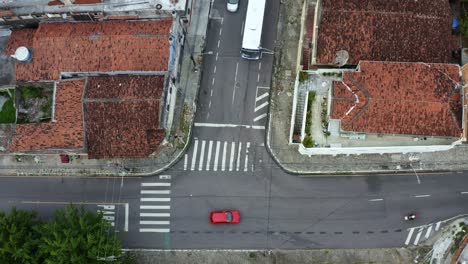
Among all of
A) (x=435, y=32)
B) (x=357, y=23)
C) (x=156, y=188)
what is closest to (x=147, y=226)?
(x=156, y=188)

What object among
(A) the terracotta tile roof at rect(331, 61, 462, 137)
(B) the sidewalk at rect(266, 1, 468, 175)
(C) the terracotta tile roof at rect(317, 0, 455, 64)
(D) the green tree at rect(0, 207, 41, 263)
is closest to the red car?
(B) the sidewalk at rect(266, 1, 468, 175)

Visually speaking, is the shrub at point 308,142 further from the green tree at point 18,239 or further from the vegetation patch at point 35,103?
the vegetation patch at point 35,103

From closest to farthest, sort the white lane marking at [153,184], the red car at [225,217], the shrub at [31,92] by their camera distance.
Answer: the red car at [225,217]
the white lane marking at [153,184]
the shrub at [31,92]

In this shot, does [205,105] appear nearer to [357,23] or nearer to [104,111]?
[104,111]

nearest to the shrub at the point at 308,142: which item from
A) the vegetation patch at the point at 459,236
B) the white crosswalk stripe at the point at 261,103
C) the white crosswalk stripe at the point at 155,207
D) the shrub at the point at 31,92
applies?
the white crosswalk stripe at the point at 261,103

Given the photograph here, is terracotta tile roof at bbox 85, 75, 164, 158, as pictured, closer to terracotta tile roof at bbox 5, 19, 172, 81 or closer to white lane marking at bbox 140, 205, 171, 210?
terracotta tile roof at bbox 5, 19, 172, 81

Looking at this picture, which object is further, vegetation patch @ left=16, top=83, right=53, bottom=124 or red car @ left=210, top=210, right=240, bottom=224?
vegetation patch @ left=16, top=83, right=53, bottom=124

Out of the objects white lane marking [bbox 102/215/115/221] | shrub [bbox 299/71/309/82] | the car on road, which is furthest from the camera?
the car on road
